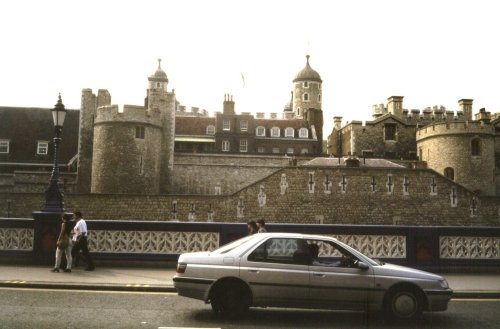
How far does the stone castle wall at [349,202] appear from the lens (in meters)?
39.1

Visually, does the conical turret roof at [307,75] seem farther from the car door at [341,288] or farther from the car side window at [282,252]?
the car door at [341,288]

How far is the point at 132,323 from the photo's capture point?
871 cm

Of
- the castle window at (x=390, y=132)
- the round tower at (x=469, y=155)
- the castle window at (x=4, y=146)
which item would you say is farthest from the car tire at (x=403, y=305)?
the castle window at (x=390, y=132)

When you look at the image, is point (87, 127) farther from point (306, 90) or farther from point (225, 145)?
point (306, 90)

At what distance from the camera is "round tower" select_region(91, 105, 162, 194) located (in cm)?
4878

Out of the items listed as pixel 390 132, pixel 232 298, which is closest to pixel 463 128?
pixel 390 132

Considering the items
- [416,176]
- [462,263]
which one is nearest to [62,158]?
[416,176]

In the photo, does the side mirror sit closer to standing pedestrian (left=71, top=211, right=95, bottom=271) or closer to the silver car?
the silver car

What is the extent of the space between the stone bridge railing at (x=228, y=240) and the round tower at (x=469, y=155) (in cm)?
3919

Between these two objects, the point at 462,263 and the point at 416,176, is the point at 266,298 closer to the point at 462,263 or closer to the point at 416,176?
the point at 462,263

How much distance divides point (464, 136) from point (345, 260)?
47040 mm

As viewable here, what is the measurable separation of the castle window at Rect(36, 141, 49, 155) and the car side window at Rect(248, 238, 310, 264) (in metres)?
50.7

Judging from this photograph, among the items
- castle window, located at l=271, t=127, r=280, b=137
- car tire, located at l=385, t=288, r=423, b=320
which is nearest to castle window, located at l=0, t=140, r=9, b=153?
castle window, located at l=271, t=127, r=280, b=137

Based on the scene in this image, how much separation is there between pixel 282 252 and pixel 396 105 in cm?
6457
